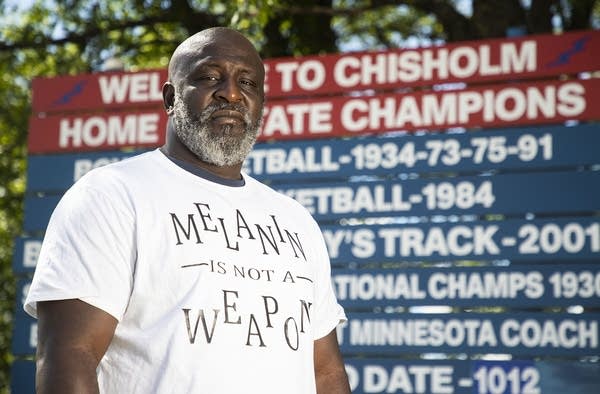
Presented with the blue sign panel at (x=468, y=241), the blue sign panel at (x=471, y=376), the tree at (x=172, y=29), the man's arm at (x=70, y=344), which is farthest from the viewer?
the tree at (x=172, y=29)

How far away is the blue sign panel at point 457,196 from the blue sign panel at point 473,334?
553 millimetres

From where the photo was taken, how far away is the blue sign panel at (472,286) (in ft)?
15.3

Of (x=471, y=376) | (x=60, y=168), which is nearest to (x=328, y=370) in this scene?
(x=471, y=376)

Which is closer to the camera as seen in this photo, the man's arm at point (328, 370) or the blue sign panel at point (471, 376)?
the man's arm at point (328, 370)

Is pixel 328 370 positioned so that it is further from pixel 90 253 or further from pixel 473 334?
pixel 473 334

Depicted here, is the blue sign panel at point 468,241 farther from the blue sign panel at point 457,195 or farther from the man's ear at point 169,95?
the man's ear at point 169,95

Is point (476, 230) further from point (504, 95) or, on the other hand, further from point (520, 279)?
point (504, 95)

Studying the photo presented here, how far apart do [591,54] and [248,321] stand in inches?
141

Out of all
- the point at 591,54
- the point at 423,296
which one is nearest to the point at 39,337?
the point at 423,296

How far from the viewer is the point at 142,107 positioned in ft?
19.0

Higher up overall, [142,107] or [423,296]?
[142,107]

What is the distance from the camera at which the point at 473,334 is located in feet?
15.7

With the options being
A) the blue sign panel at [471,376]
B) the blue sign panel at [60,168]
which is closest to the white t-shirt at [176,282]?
the blue sign panel at [471,376]

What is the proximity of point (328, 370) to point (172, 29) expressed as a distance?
294 inches
